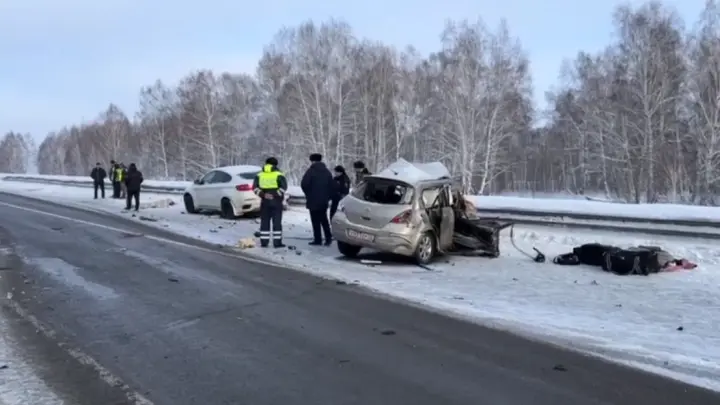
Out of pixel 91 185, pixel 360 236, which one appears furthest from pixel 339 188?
pixel 91 185

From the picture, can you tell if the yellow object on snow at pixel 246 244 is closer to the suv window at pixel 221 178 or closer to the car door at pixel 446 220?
the car door at pixel 446 220

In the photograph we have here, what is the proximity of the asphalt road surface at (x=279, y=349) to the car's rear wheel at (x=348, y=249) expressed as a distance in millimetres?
2081

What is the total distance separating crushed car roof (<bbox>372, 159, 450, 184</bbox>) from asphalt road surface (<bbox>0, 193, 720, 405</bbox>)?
2.89 meters

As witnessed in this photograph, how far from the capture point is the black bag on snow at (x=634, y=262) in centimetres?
1123

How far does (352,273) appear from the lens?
11.0m

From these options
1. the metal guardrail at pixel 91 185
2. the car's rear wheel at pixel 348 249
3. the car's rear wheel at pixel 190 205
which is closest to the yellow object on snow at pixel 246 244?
the car's rear wheel at pixel 348 249

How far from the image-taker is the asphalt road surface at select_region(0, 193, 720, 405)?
16.9 ft

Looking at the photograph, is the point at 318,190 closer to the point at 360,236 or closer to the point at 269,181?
the point at 269,181

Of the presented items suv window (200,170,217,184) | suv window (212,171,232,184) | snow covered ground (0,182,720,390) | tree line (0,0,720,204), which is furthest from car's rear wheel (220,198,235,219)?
tree line (0,0,720,204)

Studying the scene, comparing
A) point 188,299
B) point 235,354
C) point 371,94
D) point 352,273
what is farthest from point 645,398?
point 371,94

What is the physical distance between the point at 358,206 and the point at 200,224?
8.03 m

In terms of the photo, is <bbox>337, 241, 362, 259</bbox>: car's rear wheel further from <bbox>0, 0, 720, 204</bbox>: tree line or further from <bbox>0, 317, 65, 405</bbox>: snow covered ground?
<bbox>0, 0, 720, 204</bbox>: tree line

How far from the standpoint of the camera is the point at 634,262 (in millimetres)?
11250

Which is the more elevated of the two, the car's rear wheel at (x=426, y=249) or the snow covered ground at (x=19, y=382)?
the car's rear wheel at (x=426, y=249)
